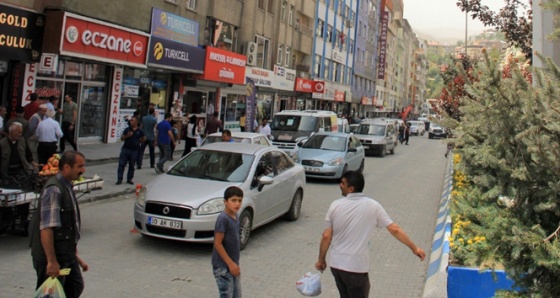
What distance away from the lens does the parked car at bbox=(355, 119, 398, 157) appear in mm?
27891

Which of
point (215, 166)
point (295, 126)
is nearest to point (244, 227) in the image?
point (215, 166)

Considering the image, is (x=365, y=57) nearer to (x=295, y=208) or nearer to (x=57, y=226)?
(x=295, y=208)

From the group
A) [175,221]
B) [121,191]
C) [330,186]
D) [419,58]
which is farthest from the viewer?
[419,58]

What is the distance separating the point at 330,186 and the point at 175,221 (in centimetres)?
909

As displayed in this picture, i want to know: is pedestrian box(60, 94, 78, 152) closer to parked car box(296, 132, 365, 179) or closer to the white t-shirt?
parked car box(296, 132, 365, 179)

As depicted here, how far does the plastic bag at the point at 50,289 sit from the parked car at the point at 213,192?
3555 mm

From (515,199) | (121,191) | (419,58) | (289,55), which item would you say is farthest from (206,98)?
(419,58)

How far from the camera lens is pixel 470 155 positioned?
5.07 meters

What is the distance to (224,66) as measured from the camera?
25.4 m

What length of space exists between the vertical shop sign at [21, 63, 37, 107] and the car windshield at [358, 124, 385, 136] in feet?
61.6

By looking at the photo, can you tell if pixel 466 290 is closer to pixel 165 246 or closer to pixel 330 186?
pixel 165 246


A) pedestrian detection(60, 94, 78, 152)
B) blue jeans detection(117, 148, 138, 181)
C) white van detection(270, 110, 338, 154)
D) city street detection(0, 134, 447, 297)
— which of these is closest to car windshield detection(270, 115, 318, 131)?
white van detection(270, 110, 338, 154)

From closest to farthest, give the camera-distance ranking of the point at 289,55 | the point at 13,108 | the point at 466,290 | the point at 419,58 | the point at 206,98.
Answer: the point at 466,290 → the point at 13,108 → the point at 206,98 → the point at 289,55 → the point at 419,58

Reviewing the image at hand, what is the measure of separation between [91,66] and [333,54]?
32.7m
